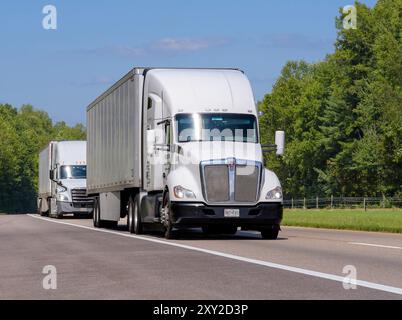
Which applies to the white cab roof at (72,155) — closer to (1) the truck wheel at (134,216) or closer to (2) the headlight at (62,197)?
(2) the headlight at (62,197)

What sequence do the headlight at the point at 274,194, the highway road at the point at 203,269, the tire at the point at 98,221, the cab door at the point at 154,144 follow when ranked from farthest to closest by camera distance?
the tire at the point at 98,221
the cab door at the point at 154,144
the headlight at the point at 274,194
the highway road at the point at 203,269

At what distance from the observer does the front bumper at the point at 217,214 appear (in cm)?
2131

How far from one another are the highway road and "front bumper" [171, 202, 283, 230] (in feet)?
2.51

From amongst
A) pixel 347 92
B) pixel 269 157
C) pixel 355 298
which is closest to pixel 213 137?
pixel 355 298


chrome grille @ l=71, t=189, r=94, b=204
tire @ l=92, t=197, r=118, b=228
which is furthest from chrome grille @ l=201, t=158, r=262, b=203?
chrome grille @ l=71, t=189, r=94, b=204

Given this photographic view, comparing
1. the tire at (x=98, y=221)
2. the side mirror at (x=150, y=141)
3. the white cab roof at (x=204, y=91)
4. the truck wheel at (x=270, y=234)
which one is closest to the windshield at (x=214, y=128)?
the white cab roof at (x=204, y=91)

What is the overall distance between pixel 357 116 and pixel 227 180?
205 feet

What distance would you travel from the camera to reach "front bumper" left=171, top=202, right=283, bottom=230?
69.9ft

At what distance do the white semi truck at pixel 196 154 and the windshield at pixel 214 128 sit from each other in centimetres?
2

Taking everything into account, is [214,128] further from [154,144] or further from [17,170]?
[17,170]

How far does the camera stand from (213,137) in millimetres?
22203

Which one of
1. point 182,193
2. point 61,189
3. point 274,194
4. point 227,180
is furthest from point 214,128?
point 61,189

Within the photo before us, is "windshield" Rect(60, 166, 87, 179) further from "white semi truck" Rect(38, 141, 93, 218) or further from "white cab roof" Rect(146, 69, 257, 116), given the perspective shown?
"white cab roof" Rect(146, 69, 257, 116)

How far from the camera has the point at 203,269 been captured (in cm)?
1333
